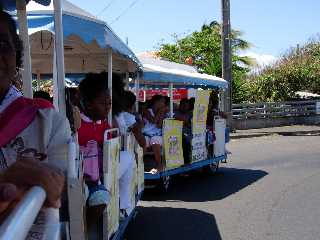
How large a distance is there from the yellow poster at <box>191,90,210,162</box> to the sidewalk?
36.2 feet

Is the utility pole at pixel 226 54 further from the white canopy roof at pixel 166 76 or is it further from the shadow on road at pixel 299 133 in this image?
the white canopy roof at pixel 166 76

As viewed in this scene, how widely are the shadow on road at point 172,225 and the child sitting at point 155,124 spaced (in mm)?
1323

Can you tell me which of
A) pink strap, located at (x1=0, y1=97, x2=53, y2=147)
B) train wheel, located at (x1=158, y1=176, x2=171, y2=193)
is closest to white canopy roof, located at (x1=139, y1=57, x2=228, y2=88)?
train wheel, located at (x1=158, y1=176, x2=171, y2=193)

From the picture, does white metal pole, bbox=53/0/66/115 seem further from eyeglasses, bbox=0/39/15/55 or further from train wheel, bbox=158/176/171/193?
train wheel, bbox=158/176/171/193

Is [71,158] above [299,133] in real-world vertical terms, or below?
Result: above

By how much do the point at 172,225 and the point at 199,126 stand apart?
431 cm

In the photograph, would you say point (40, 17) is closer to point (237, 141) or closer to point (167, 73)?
point (167, 73)

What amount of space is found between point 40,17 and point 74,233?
179 cm

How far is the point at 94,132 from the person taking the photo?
17.2ft

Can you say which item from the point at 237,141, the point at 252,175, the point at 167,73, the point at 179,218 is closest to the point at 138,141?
the point at 179,218

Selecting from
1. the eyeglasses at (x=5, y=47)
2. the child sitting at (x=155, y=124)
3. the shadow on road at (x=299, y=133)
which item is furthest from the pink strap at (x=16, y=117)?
the shadow on road at (x=299, y=133)

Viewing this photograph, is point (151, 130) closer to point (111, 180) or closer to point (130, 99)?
point (130, 99)

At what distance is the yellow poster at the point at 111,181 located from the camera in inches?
194

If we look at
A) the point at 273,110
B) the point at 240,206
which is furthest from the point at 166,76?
the point at 273,110
